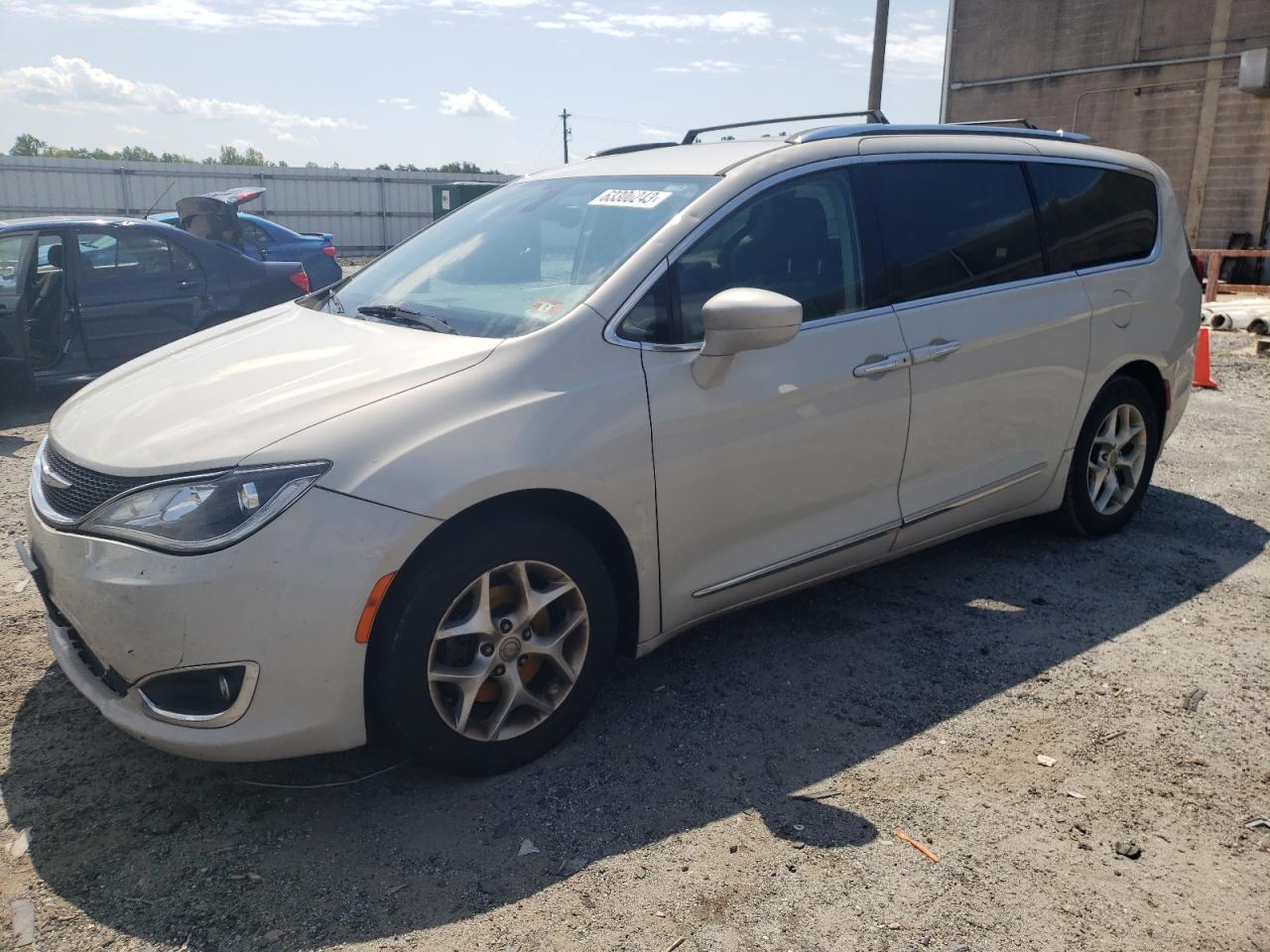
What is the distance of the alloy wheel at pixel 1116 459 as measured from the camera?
4.86m

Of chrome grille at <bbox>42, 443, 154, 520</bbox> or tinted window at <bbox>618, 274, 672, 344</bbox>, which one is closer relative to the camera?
chrome grille at <bbox>42, 443, 154, 520</bbox>

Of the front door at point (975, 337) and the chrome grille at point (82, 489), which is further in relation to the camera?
the front door at point (975, 337)

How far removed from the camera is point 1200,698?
354 cm

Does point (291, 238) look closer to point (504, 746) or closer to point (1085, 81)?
point (504, 746)

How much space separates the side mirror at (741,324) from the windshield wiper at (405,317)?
789 mm

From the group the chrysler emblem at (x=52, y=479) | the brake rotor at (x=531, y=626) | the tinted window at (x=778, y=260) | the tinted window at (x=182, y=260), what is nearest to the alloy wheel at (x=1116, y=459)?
the tinted window at (x=778, y=260)

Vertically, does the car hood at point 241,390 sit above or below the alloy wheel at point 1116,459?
above

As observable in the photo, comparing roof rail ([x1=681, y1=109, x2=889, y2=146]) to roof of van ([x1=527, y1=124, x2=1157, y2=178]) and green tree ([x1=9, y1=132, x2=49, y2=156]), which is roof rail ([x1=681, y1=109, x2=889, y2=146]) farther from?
green tree ([x1=9, y1=132, x2=49, y2=156])

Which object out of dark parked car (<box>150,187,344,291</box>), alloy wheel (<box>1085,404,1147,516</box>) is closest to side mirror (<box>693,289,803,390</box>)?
alloy wheel (<box>1085,404,1147,516</box>)

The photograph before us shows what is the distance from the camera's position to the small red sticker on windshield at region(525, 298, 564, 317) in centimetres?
320

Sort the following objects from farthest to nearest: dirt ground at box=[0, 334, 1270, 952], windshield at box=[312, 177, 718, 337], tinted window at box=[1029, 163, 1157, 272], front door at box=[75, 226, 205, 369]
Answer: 1. front door at box=[75, 226, 205, 369]
2. tinted window at box=[1029, 163, 1157, 272]
3. windshield at box=[312, 177, 718, 337]
4. dirt ground at box=[0, 334, 1270, 952]

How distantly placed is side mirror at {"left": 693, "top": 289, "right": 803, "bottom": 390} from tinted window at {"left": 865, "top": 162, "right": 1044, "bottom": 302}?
33.0 inches

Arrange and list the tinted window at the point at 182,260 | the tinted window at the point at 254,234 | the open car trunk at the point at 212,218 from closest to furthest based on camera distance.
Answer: the tinted window at the point at 182,260, the open car trunk at the point at 212,218, the tinted window at the point at 254,234

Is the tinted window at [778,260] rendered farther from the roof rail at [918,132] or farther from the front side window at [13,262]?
the front side window at [13,262]
